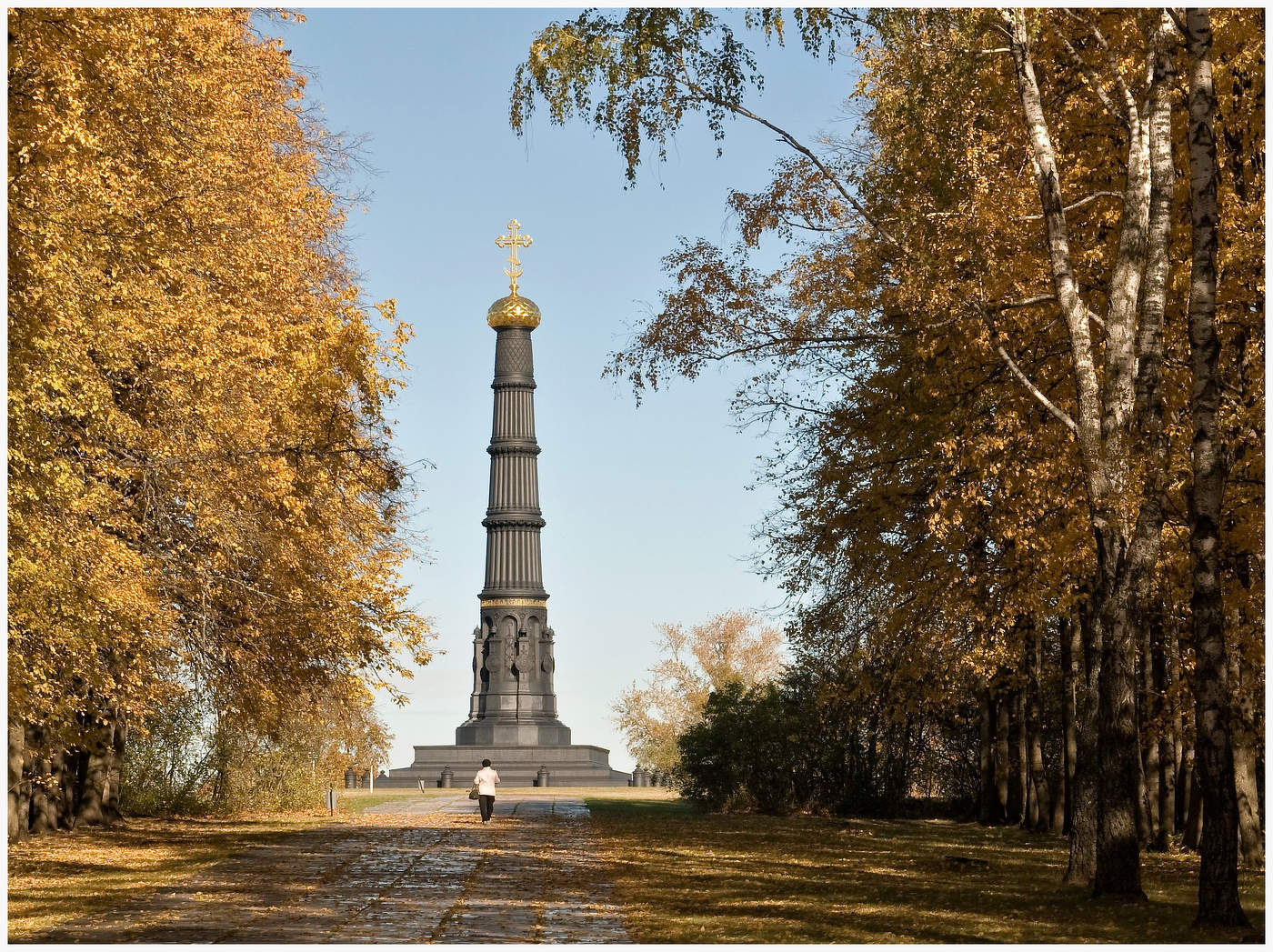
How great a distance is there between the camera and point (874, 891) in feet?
47.7

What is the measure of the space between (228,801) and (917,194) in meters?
20.8

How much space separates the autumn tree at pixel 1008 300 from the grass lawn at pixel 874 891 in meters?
0.86

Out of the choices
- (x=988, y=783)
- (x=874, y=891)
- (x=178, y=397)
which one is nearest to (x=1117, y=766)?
(x=874, y=891)

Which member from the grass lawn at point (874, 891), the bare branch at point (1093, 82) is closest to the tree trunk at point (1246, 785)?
the grass lawn at point (874, 891)

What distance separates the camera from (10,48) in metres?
13.4

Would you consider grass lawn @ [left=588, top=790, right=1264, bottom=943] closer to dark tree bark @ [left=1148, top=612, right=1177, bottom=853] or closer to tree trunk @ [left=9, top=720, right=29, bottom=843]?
dark tree bark @ [left=1148, top=612, right=1177, bottom=853]

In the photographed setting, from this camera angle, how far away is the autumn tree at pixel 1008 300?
1355 centimetres

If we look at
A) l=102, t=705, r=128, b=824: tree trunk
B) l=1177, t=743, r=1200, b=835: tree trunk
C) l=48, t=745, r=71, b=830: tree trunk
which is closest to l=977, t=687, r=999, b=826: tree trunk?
l=1177, t=743, r=1200, b=835: tree trunk

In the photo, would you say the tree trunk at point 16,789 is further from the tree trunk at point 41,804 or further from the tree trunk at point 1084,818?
the tree trunk at point 1084,818

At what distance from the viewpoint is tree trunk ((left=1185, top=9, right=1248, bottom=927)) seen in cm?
1096

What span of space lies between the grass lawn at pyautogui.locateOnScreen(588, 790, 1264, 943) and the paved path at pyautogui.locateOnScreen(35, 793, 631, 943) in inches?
23.5

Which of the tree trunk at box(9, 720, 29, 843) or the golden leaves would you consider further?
the tree trunk at box(9, 720, 29, 843)

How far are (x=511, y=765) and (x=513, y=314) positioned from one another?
1642cm

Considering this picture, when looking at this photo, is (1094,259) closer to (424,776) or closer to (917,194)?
(917,194)
